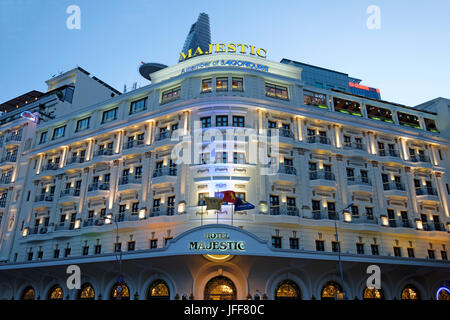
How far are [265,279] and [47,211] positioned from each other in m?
27.9

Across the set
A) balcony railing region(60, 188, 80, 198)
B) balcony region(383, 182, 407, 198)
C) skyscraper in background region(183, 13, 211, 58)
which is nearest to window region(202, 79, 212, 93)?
balcony railing region(60, 188, 80, 198)

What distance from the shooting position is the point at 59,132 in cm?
4634

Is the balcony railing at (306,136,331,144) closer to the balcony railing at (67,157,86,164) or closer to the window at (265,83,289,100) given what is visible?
the window at (265,83,289,100)

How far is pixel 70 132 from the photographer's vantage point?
44.8 metres

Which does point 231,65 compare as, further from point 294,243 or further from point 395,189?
point 395,189

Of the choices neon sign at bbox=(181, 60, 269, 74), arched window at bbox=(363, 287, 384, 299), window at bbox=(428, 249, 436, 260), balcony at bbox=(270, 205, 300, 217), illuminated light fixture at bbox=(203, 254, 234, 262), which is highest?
neon sign at bbox=(181, 60, 269, 74)

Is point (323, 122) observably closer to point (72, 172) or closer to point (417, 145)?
point (417, 145)

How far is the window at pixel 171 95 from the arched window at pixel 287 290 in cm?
2151

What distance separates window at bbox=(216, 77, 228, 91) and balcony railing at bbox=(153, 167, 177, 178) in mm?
9574

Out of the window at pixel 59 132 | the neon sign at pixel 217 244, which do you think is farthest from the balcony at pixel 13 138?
the neon sign at pixel 217 244

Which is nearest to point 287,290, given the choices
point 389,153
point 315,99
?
point 389,153

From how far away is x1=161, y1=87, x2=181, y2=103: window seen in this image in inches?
1490

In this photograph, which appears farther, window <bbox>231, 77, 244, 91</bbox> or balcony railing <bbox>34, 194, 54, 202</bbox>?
balcony railing <bbox>34, 194, 54, 202</bbox>
